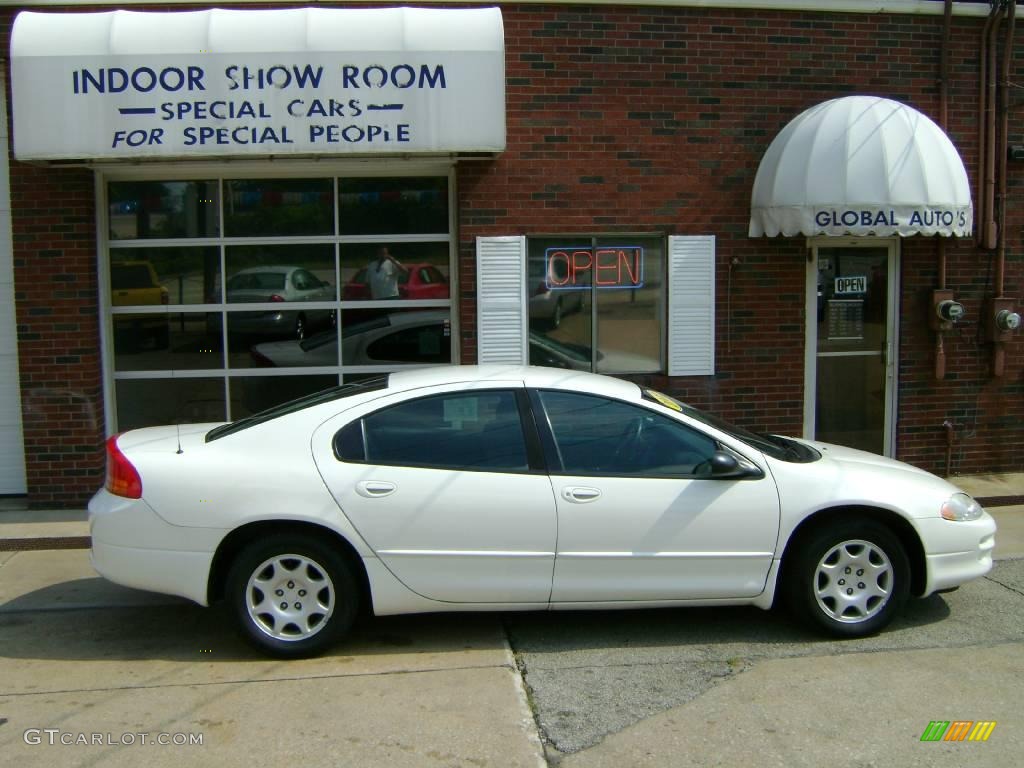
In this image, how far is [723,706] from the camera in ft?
15.6

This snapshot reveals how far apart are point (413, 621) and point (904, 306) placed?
223 inches

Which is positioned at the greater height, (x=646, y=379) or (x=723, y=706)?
(x=646, y=379)

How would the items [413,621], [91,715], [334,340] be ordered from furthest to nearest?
1. [334,340]
2. [413,621]
3. [91,715]

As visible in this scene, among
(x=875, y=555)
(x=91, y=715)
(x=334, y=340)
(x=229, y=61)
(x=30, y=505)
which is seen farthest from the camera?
(x=334, y=340)

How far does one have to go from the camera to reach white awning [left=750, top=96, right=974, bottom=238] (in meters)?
8.30

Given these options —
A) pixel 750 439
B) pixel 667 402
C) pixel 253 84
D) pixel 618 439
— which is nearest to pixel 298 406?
pixel 618 439

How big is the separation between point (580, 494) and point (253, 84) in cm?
447

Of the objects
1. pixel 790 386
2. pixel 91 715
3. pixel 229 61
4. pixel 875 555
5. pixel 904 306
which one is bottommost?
pixel 91 715

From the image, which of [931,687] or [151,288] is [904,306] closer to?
[931,687]

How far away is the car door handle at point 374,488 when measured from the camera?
5273mm

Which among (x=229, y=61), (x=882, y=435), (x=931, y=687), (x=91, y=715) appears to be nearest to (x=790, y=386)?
(x=882, y=435)

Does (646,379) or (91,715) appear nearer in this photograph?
(91,715)

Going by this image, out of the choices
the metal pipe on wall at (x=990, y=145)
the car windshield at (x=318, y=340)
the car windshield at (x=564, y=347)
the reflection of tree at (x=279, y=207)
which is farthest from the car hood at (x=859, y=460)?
the reflection of tree at (x=279, y=207)

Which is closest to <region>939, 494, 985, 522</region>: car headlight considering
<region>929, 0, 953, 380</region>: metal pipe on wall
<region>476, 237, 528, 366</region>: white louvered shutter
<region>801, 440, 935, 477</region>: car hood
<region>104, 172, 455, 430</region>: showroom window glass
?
<region>801, 440, 935, 477</region>: car hood
